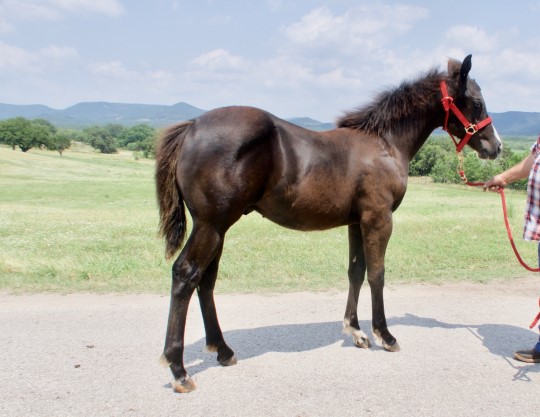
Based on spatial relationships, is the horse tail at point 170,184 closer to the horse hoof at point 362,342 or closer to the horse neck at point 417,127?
the horse hoof at point 362,342

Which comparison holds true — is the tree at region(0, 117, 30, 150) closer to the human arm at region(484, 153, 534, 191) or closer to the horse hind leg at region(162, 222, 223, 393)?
the horse hind leg at region(162, 222, 223, 393)

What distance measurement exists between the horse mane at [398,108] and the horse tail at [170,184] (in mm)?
1838

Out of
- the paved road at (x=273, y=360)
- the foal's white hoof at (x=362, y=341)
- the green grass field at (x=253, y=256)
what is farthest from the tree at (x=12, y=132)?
the foal's white hoof at (x=362, y=341)

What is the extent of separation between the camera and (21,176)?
131ft

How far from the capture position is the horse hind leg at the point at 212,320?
4.28 m

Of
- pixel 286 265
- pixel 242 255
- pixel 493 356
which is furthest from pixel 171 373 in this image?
pixel 242 255

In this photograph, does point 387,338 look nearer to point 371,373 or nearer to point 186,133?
point 371,373

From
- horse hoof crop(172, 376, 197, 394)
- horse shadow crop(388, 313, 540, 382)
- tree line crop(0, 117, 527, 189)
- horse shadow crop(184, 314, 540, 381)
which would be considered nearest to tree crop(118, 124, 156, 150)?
tree line crop(0, 117, 527, 189)

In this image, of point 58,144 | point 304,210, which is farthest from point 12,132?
point 304,210

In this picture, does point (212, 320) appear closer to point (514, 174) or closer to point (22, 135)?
point (514, 174)

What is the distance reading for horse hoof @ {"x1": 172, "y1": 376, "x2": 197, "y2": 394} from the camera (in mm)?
3725

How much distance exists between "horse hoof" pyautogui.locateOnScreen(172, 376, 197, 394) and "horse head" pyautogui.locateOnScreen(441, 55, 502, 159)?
11.5ft

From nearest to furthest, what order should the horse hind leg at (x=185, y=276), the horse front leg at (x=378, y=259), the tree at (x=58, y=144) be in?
the horse hind leg at (x=185, y=276)
the horse front leg at (x=378, y=259)
the tree at (x=58, y=144)

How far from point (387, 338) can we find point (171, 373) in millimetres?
2096
